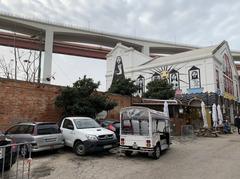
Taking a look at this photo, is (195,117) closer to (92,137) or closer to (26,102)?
(26,102)

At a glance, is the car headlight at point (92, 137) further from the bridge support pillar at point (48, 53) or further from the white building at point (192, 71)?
the bridge support pillar at point (48, 53)

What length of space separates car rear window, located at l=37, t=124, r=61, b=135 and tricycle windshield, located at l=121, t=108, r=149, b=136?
10.4 feet

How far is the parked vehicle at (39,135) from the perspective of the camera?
10546 mm

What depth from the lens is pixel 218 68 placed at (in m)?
38.4

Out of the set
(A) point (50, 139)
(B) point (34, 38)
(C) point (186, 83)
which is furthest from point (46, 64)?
(A) point (50, 139)

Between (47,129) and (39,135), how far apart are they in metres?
0.59

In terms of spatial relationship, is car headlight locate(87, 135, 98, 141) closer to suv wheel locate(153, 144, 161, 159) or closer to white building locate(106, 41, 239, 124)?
suv wheel locate(153, 144, 161, 159)

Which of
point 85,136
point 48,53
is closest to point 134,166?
point 85,136

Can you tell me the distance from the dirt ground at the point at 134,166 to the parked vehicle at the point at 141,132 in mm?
450

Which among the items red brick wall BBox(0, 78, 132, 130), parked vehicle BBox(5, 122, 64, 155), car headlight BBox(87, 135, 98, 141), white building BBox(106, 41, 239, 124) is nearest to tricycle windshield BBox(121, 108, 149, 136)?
car headlight BBox(87, 135, 98, 141)

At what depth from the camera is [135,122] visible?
11047 millimetres

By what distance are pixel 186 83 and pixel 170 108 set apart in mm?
14971

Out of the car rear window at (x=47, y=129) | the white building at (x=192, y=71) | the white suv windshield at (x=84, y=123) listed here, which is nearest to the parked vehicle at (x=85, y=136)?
the white suv windshield at (x=84, y=123)

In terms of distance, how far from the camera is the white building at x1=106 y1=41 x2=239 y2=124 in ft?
119
